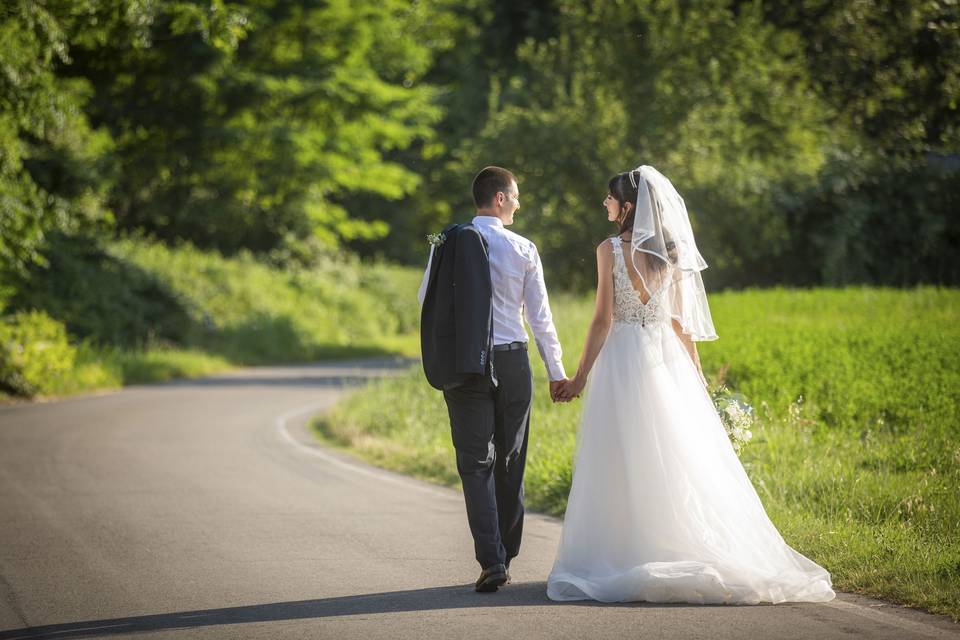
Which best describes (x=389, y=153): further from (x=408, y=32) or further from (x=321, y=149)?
(x=321, y=149)

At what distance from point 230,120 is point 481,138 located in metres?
7.46

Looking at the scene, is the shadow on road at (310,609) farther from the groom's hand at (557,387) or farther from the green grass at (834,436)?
the green grass at (834,436)

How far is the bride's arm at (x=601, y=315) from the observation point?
22.1 feet

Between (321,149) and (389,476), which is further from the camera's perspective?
(321,149)

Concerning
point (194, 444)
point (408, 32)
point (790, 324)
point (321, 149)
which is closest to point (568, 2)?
point (321, 149)

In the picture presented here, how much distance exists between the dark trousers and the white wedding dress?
36 cm

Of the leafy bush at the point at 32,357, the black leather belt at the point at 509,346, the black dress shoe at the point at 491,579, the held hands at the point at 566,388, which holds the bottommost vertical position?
the leafy bush at the point at 32,357

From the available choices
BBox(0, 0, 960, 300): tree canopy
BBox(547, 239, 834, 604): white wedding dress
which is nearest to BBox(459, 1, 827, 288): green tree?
BBox(0, 0, 960, 300): tree canopy

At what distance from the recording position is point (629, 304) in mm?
6746

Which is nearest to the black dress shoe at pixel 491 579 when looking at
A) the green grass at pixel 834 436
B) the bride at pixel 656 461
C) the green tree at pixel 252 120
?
the bride at pixel 656 461

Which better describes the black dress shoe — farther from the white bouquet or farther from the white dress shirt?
the white bouquet

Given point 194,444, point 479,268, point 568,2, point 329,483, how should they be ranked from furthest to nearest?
point 568,2, point 194,444, point 329,483, point 479,268

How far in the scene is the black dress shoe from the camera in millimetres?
6367

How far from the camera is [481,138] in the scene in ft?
113
